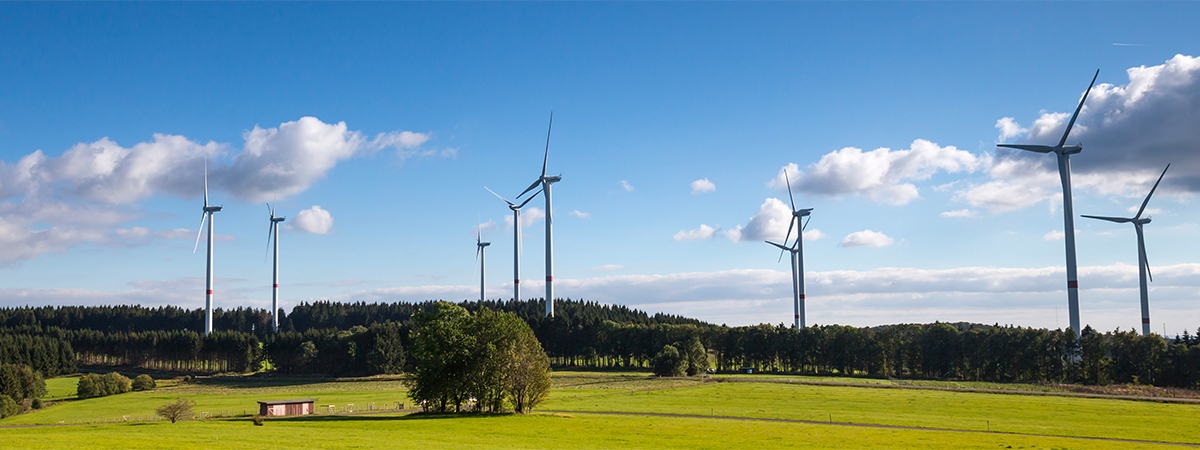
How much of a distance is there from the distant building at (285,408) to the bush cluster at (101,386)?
77483mm

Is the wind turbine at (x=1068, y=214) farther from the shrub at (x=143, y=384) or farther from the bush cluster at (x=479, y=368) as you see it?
the shrub at (x=143, y=384)

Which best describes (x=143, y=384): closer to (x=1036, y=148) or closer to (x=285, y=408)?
(x=285, y=408)

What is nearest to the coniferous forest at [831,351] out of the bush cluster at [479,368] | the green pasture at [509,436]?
the bush cluster at [479,368]

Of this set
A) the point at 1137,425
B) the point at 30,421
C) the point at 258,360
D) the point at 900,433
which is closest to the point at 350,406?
the point at 30,421

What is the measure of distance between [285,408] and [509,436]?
40178 millimetres

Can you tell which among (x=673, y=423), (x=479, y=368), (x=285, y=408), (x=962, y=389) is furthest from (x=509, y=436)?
(x=962, y=389)

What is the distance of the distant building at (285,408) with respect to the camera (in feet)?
285

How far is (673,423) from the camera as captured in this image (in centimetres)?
7412

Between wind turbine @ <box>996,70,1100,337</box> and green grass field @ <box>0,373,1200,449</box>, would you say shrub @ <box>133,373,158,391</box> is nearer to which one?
green grass field @ <box>0,373,1200,449</box>

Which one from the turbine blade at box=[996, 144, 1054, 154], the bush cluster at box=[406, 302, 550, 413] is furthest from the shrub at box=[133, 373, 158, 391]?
the turbine blade at box=[996, 144, 1054, 154]

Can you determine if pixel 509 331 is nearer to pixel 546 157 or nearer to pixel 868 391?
pixel 868 391

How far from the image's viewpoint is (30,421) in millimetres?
96375

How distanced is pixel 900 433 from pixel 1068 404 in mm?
45696

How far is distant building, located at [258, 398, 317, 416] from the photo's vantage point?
8681 cm
